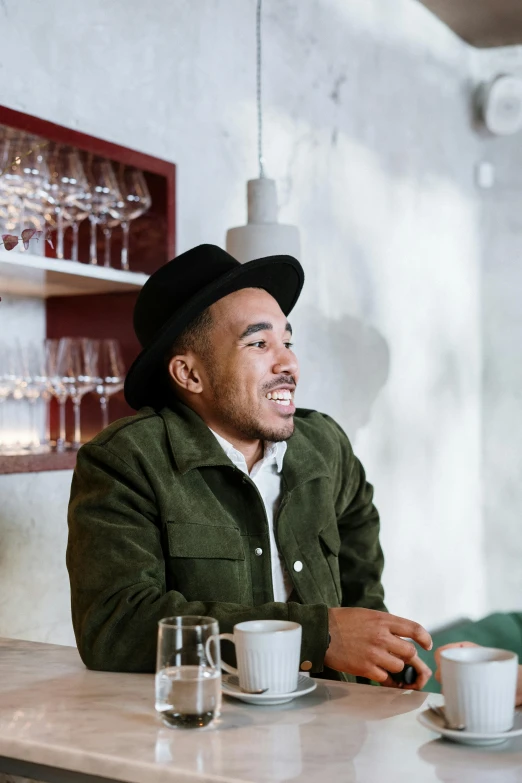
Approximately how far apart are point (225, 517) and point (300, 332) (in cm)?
176

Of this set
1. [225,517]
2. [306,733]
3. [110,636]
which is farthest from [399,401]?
[306,733]

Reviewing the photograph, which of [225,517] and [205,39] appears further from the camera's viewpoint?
[205,39]

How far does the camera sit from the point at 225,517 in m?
1.77

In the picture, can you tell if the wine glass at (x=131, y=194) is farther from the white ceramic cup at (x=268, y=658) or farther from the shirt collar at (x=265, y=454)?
the white ceramic cup at (x=268, y=658)

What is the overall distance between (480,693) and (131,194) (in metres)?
1.69

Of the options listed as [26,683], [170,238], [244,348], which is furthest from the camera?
[170,238]

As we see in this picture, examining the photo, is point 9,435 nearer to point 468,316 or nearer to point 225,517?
point 225,517

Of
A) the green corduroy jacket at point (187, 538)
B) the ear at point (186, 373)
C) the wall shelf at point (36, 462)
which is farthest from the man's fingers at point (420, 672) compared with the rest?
the wall shelf at point (36, 462)

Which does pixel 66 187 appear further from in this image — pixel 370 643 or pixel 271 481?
pixel 370 643

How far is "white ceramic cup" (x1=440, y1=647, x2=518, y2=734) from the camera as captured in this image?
111 centimetres

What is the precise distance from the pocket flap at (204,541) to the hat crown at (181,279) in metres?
0.42

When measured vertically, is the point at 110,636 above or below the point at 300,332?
below

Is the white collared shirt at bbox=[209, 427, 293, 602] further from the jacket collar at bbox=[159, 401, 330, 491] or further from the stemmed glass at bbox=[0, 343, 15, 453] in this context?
the stemmed glass at bbox=[0, 343, 15, 453]

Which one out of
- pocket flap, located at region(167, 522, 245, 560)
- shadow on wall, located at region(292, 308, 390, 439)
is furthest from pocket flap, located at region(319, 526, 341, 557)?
shadow on wall, located at region(292, 308, 390, 439)
